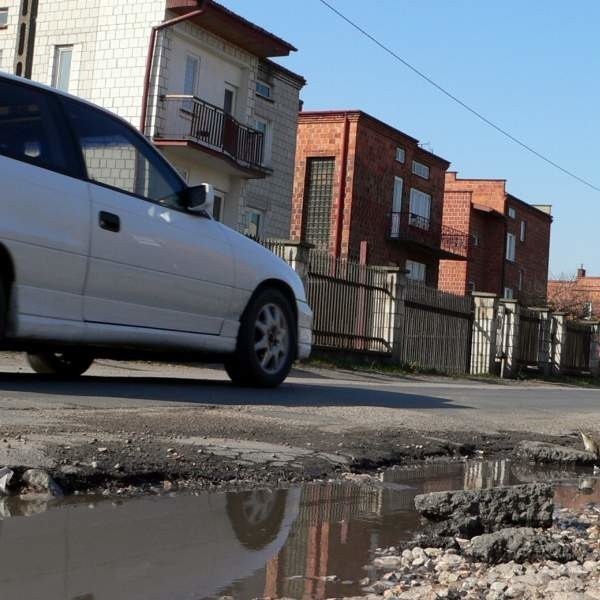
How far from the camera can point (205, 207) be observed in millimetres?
8125

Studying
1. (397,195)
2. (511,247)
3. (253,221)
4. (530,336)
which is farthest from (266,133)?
(511,247)

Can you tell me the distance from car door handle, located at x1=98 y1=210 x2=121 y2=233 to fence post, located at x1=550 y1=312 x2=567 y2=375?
23602 millimetres

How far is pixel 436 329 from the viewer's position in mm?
23328

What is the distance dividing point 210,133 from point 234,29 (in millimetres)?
2630

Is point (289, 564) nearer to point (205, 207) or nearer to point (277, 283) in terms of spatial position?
point (205, 207)

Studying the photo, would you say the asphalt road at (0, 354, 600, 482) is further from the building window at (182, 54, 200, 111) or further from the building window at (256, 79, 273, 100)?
the building window at (256, 79, 273, 100)

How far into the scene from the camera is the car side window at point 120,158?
7430 millimetres

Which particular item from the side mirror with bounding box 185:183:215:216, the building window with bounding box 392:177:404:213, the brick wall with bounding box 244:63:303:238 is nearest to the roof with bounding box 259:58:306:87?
the brick wall with bounding box 244:63:303:238

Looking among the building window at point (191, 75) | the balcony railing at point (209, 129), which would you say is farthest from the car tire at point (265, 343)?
the building window at point (191, 75)

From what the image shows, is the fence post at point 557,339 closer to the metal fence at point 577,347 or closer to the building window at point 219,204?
the metal fence at point 577,347

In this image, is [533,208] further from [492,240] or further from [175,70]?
[175,70]

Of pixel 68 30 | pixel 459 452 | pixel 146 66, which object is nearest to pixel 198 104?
pixel 146 66

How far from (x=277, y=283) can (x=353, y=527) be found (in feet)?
15.9

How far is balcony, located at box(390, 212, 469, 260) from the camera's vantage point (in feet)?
134
